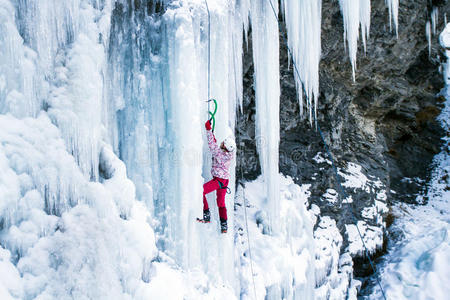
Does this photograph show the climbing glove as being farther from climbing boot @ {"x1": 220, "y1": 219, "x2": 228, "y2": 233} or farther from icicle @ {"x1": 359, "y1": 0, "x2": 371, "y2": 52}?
icicle @ {"x1": 359, "y1": 0, "x2": 371, "y2": 52}

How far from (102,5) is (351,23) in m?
4.40

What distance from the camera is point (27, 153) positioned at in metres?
2.15

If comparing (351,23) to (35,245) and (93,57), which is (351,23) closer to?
(93,57)

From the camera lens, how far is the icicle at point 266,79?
14.4 ft

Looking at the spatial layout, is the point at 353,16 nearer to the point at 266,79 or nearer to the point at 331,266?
the point at 266,79

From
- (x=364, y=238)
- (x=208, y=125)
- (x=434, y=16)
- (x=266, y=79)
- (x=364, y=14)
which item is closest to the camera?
(x=208, y=125)

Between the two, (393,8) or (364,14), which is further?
(393,8)

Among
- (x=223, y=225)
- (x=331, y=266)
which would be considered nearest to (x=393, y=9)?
(x=331, y=266)

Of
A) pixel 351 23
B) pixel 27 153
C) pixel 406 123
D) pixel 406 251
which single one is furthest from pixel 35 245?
pixel 406 123

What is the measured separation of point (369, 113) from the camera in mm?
8164

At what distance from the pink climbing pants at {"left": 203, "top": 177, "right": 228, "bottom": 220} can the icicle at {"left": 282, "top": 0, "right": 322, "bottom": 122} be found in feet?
8.00

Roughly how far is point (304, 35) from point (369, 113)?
378 centimetres

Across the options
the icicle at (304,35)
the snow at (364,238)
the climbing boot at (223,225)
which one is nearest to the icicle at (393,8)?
the icicle at (304,35)

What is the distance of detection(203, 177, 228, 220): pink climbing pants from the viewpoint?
3.27 m
